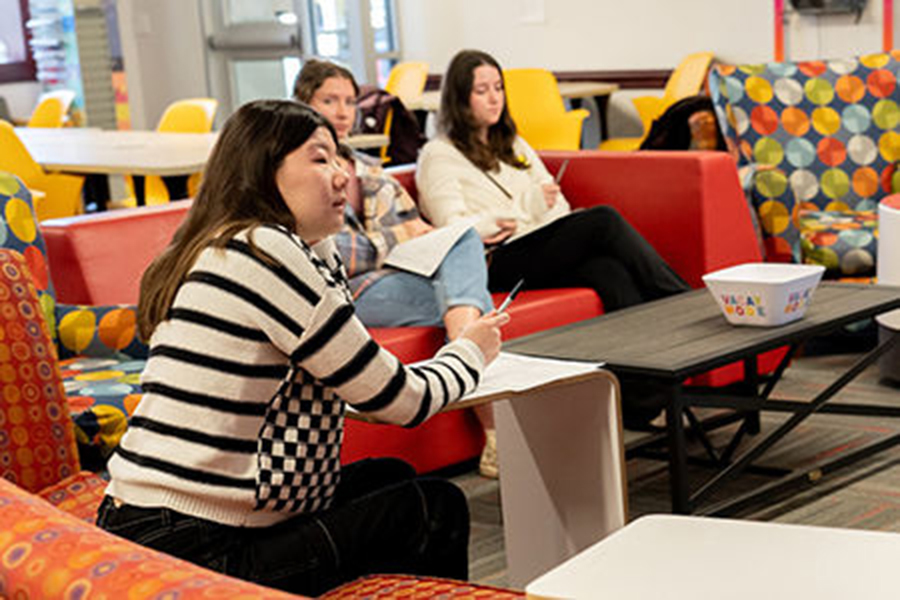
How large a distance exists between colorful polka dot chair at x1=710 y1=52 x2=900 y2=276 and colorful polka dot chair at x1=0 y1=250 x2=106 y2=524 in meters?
3.08

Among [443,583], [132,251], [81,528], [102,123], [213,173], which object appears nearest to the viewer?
[81,528]

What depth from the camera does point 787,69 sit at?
517cm

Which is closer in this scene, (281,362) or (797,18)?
(281,362)

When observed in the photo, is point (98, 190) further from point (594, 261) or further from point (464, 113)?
point (594, 261)

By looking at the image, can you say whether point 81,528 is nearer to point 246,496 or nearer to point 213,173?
point 246,496

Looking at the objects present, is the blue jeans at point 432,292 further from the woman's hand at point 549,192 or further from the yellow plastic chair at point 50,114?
the yellow plastic chair at point 50,114

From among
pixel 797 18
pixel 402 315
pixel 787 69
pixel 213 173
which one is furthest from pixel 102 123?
pixel 213 173

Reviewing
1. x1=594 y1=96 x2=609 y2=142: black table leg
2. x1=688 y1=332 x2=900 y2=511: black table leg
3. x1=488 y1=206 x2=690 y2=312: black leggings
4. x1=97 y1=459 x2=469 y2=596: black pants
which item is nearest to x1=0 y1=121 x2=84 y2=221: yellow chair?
x1=488 y1=206 x2=690 y2=312: black leggings

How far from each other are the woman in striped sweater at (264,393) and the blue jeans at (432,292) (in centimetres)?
153

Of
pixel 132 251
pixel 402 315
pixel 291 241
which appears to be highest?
pixel 291 241

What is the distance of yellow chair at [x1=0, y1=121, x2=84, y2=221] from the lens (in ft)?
19.5

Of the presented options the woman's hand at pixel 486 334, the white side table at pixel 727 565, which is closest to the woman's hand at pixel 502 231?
the woman's hand at pixel 486 334

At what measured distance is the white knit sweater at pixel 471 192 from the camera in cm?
420

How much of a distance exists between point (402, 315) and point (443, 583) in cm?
190
